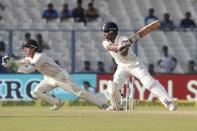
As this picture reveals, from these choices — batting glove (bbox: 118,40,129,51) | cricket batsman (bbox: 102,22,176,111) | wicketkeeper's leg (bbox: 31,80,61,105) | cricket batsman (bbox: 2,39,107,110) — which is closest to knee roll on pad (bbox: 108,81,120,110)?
cricket batsman (bbox: 102,22,176,111)

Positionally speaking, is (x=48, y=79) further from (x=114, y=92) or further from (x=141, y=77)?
(x=141, y=77)

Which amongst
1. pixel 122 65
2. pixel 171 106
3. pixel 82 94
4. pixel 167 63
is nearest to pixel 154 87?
pixel 171 106

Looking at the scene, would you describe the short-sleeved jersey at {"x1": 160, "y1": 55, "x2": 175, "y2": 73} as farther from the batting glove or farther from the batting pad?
the batting glove

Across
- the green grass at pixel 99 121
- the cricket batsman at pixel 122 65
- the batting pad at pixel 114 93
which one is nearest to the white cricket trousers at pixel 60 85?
the batting pad at pixel 114 93

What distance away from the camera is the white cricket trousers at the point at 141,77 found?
15734mm

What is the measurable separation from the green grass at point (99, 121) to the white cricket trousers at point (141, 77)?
1.35ft

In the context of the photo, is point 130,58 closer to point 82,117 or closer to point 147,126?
point 82,117

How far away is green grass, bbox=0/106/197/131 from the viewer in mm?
12461

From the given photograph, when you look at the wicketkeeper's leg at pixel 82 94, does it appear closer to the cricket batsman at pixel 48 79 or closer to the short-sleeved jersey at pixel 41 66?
the cricket batsman at pixel 48 79

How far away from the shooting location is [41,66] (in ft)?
57.2

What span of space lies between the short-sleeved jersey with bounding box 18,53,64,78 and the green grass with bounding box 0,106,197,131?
1477 mm

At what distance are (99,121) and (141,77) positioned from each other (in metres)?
2.37

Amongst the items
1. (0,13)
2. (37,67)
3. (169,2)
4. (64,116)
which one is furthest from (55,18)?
(64,116)

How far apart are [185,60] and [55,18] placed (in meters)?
3.57
